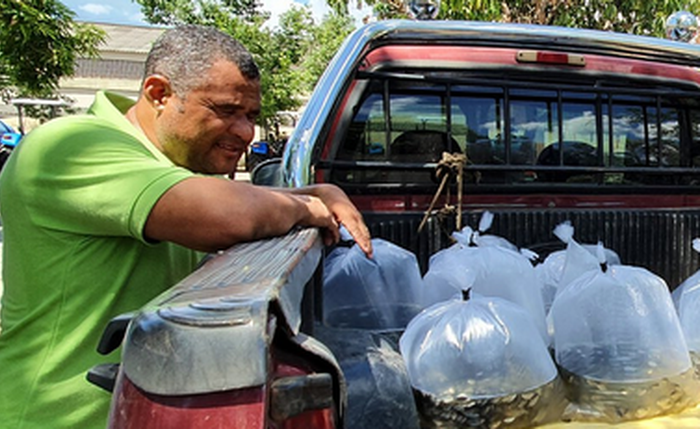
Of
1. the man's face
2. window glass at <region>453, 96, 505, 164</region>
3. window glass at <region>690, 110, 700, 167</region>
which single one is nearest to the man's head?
the man's face

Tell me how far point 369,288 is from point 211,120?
0.94m

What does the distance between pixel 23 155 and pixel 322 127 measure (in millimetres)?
1162

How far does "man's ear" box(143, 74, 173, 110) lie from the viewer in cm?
113

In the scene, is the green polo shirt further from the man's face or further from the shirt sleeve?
the man's face

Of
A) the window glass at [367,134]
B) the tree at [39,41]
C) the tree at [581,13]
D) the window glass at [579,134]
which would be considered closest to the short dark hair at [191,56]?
the window glass at [367,134]

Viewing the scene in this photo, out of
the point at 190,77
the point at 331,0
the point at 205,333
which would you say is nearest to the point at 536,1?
the point at 331,0

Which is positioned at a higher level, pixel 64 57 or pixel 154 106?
pixel 64 57

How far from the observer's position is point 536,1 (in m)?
7.96

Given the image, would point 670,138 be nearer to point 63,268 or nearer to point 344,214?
point 344,214

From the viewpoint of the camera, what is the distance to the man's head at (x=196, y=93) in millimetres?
1113

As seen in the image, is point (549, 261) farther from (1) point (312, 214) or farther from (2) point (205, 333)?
(2) point (205, 333)

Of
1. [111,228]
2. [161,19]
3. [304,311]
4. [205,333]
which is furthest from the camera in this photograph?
[161,19]

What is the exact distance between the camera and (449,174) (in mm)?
2201

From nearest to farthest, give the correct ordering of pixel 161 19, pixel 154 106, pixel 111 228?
pixel 111 228, pixel 154 106, pixel 161 19
